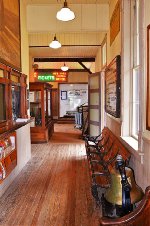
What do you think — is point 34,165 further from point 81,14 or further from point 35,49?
point 35,49

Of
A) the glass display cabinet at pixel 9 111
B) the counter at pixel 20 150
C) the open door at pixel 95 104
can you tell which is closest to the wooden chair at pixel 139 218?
the glass display cabinet at pixel 9 111

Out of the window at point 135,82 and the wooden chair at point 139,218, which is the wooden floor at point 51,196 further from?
the wooden chair at point 139,218

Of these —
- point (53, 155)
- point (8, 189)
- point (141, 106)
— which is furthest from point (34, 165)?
point (141, 106)

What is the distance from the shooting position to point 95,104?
7.82m

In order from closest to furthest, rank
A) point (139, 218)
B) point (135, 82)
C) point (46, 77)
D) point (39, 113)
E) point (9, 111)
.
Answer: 1. point (139, 218)
2. point (135, 82)
3. point (9, 111)
4. point (39, 113)
5. point (46, 77)

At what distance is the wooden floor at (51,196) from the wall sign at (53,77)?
757cm

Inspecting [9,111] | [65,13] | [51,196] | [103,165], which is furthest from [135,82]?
[9,111]

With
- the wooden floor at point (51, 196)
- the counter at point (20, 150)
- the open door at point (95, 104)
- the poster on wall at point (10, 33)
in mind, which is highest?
the poster on wall at point (10, 33)

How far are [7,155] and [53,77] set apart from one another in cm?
1023

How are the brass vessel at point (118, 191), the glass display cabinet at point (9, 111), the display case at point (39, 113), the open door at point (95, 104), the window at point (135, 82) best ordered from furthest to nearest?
the display case at point (39, 113)
the open door at point (95, 104)
the glass display cabinet at point (9, 111)
the window at point (135, 82)
the brass vessel at point (118, 191)

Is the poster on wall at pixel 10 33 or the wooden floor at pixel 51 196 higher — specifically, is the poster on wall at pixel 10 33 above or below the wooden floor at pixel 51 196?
above

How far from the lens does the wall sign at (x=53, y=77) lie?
527 inches

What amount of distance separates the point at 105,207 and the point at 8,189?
241 cm

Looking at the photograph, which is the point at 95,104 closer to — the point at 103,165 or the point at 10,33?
the point at 10,33
